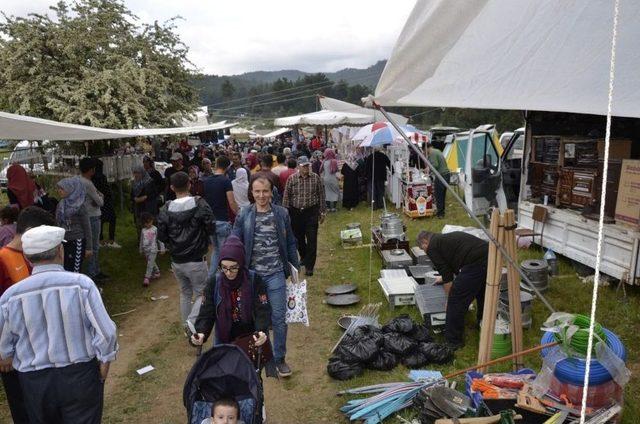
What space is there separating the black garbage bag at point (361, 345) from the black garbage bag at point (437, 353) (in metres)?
0.49

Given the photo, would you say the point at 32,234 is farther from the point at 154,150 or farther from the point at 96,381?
the point at 154,150

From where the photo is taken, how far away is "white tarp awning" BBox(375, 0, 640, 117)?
257cm

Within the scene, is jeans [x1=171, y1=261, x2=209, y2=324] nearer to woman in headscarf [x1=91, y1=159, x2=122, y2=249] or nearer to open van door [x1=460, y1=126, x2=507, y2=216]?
woman in headscarf [x1=91, y1=159, x2=122, y2=249]

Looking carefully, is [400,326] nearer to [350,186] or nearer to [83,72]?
[350,186]

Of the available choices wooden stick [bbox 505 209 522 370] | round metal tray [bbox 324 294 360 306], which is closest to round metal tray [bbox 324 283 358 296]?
round metal tray [bbox 324 294 360 306]

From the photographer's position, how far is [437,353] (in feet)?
15.4

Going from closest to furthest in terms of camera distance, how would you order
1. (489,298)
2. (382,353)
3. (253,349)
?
(253,349), (489,298), (382,353)

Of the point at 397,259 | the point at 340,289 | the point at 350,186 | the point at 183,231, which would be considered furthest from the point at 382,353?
the point at 350,186

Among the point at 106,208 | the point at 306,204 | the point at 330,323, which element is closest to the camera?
the point at 330,323

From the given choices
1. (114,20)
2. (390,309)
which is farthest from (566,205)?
(114,20)

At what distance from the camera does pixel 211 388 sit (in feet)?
9.95

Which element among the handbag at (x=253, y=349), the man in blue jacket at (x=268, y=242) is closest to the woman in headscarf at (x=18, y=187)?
the man in blue jacket at (x=268, y=242)

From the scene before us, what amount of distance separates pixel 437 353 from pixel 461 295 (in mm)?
673

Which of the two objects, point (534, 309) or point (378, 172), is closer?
point (534, 309)
